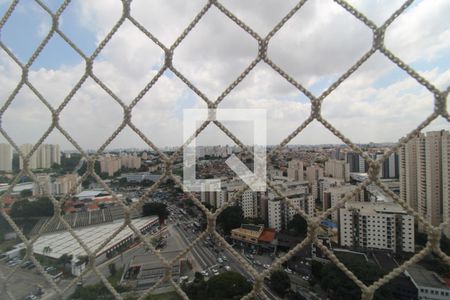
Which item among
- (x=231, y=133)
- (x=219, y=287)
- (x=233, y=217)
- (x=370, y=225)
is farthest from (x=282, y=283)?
(x=231, y=133)

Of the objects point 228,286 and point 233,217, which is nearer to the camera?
point 228,286

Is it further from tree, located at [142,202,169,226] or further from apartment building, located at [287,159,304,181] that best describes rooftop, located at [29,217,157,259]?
apartment building, located at [287,159,304,181]

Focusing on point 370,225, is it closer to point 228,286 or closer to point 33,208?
point 228,286

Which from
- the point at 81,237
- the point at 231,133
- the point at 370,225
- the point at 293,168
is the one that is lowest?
the point at 370,225

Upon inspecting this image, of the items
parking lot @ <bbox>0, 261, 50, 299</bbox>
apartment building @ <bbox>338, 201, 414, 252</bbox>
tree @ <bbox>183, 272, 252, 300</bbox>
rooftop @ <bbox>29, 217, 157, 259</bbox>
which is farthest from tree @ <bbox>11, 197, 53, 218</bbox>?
apartment building @ <bbox>338, 201, 414, 252</bbox>

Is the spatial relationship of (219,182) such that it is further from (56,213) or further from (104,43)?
(104,43)

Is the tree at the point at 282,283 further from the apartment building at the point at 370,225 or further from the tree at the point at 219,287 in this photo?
the apartment building at the point at 370,225
